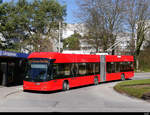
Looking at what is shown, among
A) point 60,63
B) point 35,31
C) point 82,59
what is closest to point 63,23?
point 35,31

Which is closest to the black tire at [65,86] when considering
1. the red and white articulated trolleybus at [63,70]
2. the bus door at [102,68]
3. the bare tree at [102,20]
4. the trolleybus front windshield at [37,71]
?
the red and white articulated trolleybus at [63,70]

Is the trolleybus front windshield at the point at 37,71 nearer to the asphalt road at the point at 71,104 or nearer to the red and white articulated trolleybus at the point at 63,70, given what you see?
the red and white articulated trolleybus at the point at 63,70

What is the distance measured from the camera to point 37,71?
17.2m

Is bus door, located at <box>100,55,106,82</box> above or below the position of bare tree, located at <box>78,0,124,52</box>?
below

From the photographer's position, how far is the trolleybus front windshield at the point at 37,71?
667 inches

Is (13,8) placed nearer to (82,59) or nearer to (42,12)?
(42,12)

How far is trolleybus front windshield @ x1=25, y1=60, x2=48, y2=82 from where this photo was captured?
17.0 metres

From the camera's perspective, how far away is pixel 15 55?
20.5m

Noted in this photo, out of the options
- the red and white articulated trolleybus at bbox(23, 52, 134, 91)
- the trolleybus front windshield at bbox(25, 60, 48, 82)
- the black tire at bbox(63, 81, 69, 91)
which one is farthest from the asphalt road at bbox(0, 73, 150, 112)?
the black tire at bbox(63, 81, 69, 91)

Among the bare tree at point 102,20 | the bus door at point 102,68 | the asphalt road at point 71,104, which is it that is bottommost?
the asphalt road at point 71,104

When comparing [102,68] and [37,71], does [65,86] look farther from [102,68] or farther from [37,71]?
[102,68]

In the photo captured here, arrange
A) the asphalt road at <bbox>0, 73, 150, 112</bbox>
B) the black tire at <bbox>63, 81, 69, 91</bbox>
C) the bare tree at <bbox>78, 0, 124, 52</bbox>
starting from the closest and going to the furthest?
the asphalt road at <bbox>0, 73, 150, 112</bbox>
the black tire at <bbox>63, 81, 69, 91</bbox>
the bare tree at <bbox>78, 0, 124, 52</bbox>

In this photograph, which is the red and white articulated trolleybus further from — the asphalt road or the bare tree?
the bare tree

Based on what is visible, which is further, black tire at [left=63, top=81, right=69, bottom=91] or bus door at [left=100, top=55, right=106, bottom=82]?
bus door at [left=100, top=55, right=106, bottom=82]
